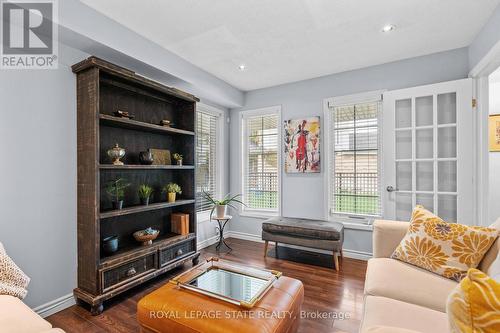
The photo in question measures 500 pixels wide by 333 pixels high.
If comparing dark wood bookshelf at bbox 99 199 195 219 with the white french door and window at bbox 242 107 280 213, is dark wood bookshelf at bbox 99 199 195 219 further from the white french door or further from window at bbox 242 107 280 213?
the white french door

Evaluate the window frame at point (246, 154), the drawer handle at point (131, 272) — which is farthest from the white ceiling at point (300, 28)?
the drawer handle at point (131, 272)

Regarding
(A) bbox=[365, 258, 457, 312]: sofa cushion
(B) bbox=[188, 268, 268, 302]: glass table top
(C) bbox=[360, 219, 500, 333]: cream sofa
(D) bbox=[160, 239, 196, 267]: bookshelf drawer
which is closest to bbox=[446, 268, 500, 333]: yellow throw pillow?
(C) bbox=[360, 219, 500, 333]: cream sofa

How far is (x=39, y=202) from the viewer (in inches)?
77.9

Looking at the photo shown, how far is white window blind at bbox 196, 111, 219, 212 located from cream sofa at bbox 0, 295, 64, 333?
2507 millimetres

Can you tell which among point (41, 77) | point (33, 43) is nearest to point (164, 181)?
point (41, 77)

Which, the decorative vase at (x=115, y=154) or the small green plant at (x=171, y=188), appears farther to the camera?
the small green plant at (x=171, y=188)

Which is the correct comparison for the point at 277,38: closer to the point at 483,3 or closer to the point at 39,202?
the point at 483,3

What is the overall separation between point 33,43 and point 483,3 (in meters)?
3.73

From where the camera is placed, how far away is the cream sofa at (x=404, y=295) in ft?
3.67

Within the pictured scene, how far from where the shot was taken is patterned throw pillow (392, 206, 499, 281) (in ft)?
4.95

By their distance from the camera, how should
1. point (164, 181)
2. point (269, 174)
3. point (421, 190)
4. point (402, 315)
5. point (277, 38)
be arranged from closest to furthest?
1. point (402, 315)
2. point (277, 38)
3. point (421, 190)
4. point (164, 181)
5. point (269, 174)

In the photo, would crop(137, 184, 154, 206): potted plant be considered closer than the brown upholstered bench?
Yes

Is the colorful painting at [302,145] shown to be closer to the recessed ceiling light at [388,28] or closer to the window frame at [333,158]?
the window frame at [333,158]

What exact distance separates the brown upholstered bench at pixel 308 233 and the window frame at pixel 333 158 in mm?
318
